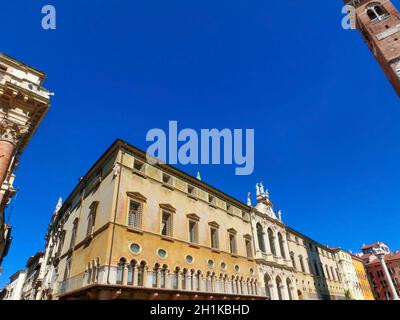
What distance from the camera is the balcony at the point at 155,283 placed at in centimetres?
1563

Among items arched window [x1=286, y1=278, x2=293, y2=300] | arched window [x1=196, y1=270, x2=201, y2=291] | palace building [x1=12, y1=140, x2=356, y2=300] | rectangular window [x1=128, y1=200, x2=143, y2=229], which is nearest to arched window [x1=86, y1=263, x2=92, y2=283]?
palace building [x1=12, y1=140, x2=356, y2=300]

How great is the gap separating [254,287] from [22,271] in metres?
51.8

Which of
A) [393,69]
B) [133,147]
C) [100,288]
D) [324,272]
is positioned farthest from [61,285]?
[324,272]

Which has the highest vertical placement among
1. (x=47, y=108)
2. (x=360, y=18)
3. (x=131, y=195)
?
(x=360, y=18)

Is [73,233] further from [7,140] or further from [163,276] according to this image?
[7,140]

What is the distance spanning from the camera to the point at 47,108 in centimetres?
1362

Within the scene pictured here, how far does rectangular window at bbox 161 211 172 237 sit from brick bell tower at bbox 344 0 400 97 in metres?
27.9

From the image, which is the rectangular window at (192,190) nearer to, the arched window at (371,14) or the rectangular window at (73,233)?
the rectangular window at (73,233)

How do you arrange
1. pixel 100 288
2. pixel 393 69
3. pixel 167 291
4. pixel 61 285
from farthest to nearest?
pixel 393 69 → pixel 61 285 → pixel 167 291 → pixel 100 288

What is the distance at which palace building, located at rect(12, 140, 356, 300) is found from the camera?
16.9m

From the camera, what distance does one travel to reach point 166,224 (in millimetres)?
21250

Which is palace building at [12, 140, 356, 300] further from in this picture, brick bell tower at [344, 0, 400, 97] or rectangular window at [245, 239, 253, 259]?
brick bell tower at [344, 0, 400, 97]

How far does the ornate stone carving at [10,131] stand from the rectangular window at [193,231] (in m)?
15.1

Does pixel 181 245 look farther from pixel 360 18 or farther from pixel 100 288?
pixel 360 18
